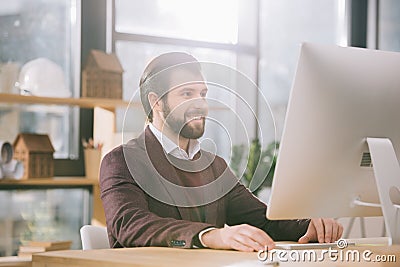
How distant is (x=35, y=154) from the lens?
404cm

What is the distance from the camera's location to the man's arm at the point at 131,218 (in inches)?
82.7

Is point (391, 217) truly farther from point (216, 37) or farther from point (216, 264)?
point (216, 37)

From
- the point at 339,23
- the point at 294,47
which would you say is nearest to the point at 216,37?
the point at 294,47

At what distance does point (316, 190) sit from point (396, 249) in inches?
9.2

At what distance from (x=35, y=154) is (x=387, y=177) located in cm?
233

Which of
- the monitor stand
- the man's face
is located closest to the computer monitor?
the monitor stand

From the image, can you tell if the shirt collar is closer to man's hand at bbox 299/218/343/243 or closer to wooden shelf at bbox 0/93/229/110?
man's hand at bbox 299/218/343/243

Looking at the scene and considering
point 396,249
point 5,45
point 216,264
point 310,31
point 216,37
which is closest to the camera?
point 216,264

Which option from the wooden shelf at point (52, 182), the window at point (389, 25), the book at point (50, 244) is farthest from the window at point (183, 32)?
the window at point (389, 25)

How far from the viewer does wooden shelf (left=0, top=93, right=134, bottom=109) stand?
12.7ft

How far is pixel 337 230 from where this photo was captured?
2350mm

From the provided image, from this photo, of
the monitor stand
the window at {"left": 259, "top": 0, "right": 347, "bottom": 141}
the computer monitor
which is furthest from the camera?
the window at {"left": 259, "top": 0, "right": 347, "bottom": 141}

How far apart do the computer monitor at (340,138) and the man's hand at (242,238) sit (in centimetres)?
6

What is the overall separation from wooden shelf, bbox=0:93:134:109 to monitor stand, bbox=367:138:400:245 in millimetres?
1819
